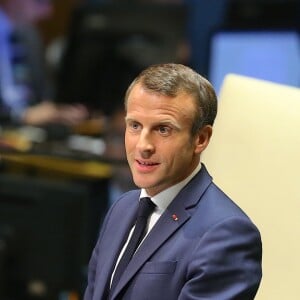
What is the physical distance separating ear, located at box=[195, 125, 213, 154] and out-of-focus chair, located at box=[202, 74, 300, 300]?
0.81 feet

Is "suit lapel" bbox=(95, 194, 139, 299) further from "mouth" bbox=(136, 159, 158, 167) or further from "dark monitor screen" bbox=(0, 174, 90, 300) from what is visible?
"dark monitor screen" bbox=(0, 174, 90, 300)

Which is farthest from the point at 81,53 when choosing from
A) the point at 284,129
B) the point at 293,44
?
the point at 284,129

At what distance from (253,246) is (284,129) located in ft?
0.98

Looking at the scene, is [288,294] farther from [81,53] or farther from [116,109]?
[81,53]

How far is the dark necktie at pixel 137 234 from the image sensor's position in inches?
44.3

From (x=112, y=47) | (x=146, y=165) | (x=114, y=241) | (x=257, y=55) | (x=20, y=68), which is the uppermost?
(x=146, y=165)

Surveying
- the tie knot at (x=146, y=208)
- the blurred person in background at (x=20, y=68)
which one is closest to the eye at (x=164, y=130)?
the tie knot at (x=146, y=208)

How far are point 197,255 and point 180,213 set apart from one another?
0.08m

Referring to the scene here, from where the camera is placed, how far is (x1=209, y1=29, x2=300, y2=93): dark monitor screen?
2.88 m

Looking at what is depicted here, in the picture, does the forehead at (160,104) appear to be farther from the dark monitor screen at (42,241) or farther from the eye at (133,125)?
the dark monitor screen at (42,241)

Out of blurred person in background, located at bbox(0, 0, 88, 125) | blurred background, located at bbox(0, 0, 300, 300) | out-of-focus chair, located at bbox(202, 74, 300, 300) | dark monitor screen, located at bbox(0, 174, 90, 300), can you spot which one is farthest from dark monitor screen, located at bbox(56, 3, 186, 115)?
out-of-focus chair, located at bbox(202, 74, 300, 300)

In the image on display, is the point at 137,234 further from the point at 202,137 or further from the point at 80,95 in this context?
the point at 80,95

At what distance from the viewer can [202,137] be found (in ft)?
3.60

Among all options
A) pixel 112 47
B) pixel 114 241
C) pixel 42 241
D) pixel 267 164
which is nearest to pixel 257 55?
pixel 112 47
